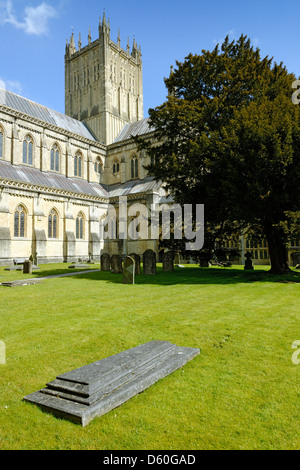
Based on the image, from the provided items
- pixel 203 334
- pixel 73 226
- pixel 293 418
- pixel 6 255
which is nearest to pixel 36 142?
pixel 73 226

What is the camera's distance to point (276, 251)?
1452 centimetres

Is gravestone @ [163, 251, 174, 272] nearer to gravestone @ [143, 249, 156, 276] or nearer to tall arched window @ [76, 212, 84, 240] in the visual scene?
gravestone @ [143, 249, 156, 276]

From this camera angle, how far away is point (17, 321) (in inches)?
244

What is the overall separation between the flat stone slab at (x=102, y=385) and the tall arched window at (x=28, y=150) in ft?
97.0

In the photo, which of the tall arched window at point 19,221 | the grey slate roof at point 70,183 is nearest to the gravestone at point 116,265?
the grey slate roof at point 70,183

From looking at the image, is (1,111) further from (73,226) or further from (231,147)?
(231,147)

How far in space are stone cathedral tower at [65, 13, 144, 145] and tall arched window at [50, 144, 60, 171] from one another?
868 cm

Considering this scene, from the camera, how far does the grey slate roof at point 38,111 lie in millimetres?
29906

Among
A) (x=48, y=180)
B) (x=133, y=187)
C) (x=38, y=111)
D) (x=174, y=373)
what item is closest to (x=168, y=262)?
(x=174, y=373)

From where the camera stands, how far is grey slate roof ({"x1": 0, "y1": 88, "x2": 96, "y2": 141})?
98.1ft

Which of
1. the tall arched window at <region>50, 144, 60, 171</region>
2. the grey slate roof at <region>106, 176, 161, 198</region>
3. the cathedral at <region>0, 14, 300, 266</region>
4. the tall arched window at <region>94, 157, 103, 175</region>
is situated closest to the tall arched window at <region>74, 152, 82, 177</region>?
the cathedral at <region>0, 14, 300, 266</region>

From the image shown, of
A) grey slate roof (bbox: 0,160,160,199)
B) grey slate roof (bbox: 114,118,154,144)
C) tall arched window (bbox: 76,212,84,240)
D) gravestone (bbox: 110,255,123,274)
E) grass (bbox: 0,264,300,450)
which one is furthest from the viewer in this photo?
grey slate roof (bbox: 114,118,154,144)

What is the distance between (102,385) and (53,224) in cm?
2684

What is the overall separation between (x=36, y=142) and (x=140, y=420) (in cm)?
3165
